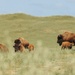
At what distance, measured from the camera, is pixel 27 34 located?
136ft

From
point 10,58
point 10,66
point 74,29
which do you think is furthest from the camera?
point 74,29

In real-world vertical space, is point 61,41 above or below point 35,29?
above

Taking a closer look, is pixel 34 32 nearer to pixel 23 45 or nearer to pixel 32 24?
pixel 32 24

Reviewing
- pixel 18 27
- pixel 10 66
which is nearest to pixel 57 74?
pixel 10 66

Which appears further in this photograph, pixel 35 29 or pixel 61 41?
pixel 35 29

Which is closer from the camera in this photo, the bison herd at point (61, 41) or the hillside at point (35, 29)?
the bison herd at point (61, 41)

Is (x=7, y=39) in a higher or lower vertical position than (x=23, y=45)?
higher

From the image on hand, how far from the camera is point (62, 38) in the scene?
20578 mm

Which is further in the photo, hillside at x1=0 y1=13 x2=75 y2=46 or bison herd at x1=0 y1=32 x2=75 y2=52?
hillside at x1=0 y1=13 x2=75 y2=46

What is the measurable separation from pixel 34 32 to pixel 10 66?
3261 cm

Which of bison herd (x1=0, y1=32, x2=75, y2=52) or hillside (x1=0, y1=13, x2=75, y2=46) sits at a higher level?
bison herd (x1=0, y1=32, x2=75, y2=52)

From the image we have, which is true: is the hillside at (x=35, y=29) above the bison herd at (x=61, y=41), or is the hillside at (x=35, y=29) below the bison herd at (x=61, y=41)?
below

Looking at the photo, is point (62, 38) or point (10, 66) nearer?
point (10, 66)

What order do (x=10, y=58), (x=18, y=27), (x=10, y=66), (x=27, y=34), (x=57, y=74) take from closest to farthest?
(x=57, y=74) < (x=10, y=66) < (x=10, y=58) < (x=27, y=34) < (x=18, y=27)
